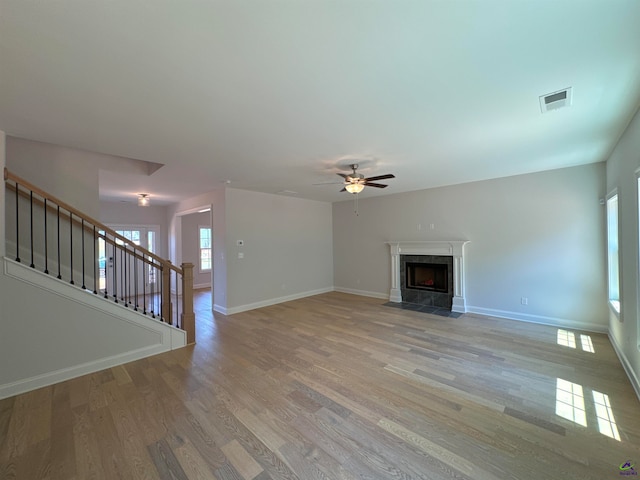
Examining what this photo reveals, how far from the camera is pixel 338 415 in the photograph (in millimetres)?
2213

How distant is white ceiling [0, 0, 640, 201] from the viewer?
1.33m

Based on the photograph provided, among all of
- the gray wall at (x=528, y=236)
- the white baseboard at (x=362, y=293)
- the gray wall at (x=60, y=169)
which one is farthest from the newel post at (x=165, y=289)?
the gray wall at (x=528, y=236)

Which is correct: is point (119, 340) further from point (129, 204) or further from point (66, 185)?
point (129, 204)

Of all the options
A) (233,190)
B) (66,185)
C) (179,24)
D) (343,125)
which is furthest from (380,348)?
(66,185)

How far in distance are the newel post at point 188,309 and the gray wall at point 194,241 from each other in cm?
445

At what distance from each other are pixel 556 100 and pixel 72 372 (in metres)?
5.45

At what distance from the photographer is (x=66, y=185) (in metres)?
3.41

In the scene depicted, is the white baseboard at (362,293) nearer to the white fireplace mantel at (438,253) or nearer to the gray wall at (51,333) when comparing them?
the white fireplace mantel at (438,253)

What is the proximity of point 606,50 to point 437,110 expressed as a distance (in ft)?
3.31

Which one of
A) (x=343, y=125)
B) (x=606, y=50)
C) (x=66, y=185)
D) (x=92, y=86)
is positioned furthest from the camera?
(x=66, y=185)

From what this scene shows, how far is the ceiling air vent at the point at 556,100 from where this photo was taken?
6.71ft

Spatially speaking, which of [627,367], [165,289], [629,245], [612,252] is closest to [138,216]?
[165,289]

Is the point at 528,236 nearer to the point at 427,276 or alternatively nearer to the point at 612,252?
the point at 612,252

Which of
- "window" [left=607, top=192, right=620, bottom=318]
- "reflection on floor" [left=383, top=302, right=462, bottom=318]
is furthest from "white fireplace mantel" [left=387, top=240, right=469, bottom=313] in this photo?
"window" [left=607, top=192, right=620, bottom=318]
